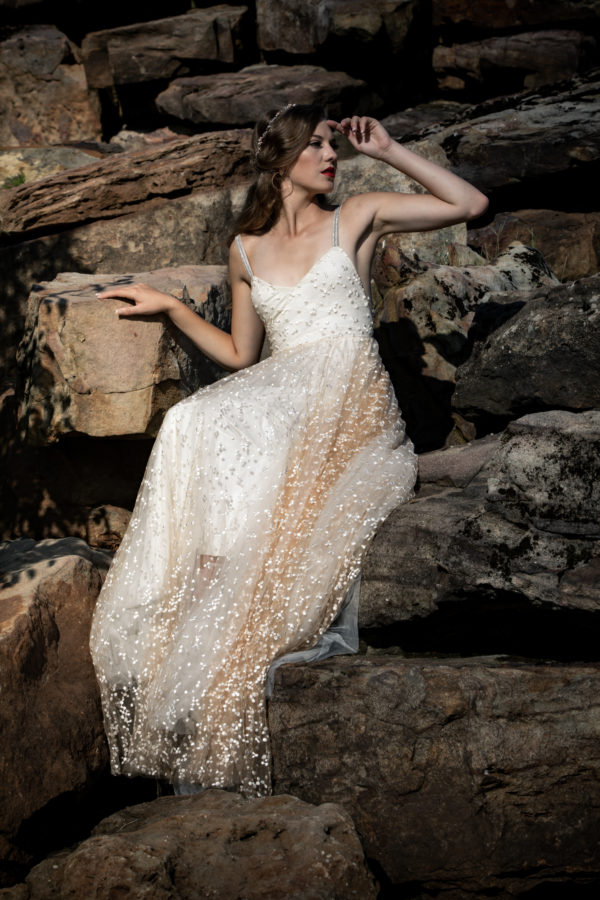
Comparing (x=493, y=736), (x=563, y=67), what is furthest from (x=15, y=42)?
(x=493, y=736)

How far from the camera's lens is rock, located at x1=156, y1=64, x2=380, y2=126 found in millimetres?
9484

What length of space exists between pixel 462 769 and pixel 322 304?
2.39m

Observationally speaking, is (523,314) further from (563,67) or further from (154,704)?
(563,67)

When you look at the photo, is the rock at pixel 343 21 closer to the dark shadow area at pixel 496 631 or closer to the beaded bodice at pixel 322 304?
the beaded bodice at pixel 322 304

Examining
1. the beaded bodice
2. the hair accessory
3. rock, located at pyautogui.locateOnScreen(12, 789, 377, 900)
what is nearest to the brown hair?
the hair accessory

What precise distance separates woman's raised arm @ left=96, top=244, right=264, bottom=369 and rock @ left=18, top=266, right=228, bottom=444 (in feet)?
0.22

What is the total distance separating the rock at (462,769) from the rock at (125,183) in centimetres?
361

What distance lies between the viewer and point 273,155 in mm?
4605

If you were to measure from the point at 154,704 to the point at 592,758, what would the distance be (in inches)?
62.6

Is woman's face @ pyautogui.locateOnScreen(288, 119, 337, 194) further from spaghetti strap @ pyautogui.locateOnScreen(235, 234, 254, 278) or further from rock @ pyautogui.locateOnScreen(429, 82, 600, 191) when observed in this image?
rock @ pyautogui.locateOnScreen(429, 82, 600, 191)

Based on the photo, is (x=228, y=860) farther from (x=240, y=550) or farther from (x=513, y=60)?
(x=513, y=60)

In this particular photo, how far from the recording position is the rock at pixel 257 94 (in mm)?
9484

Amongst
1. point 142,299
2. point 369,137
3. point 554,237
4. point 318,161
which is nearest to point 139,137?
point 554,237

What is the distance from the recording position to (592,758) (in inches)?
112
